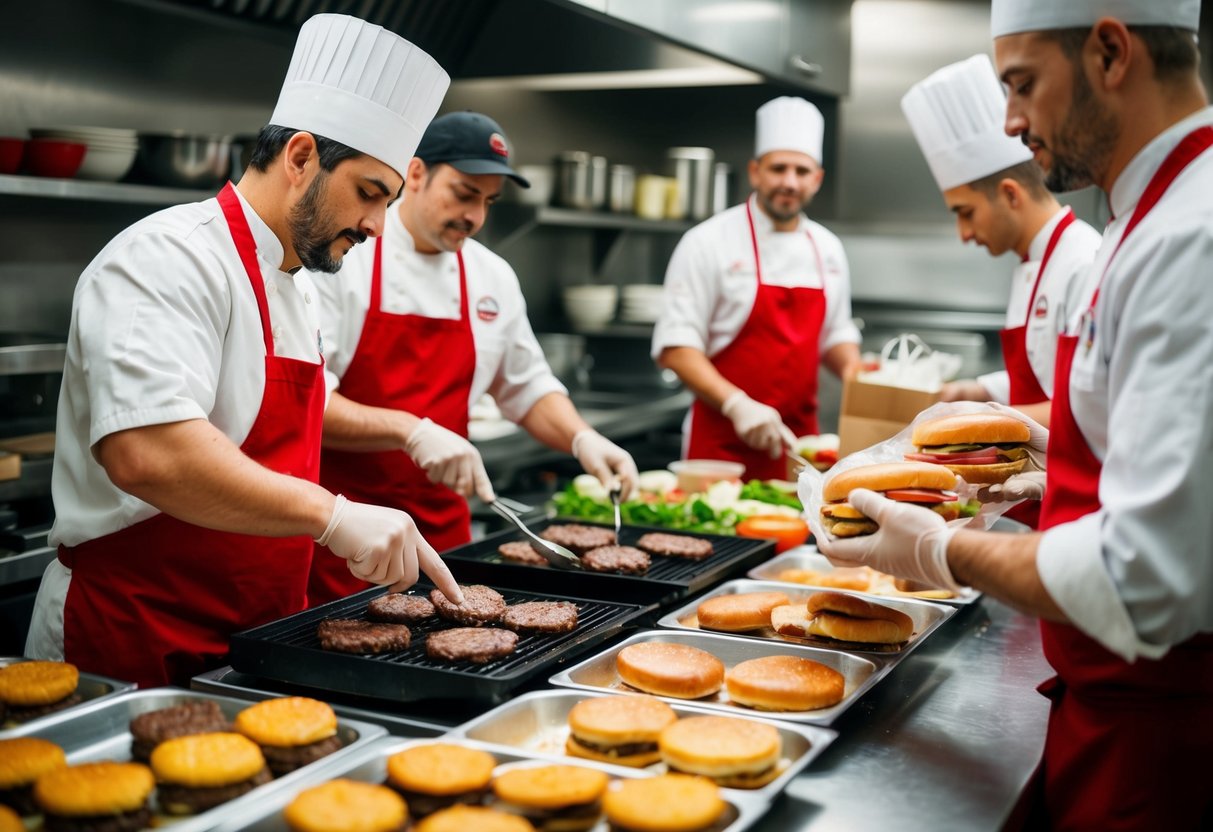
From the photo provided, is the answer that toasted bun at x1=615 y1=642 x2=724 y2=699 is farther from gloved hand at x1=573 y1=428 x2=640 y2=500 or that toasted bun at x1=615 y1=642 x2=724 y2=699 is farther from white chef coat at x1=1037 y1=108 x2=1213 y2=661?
gloved hand at x1=573 y1=428 x2=640 y2=500

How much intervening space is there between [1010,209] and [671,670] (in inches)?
82.6

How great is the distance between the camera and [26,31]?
356 cm

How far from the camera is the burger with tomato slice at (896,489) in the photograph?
2.06 m

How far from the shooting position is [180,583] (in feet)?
7.20

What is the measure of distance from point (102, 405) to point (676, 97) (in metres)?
5.46

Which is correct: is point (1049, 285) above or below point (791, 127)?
below

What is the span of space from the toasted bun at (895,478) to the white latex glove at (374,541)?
2.62 ft

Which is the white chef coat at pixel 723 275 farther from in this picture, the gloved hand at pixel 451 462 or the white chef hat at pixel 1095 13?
the white chef hat at pixel 1095 13

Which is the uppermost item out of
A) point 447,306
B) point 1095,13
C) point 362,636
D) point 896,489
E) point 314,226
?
point 1095,13

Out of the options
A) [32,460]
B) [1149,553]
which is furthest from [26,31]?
[1149,553]

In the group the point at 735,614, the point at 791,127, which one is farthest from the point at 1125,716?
the point at 791,127

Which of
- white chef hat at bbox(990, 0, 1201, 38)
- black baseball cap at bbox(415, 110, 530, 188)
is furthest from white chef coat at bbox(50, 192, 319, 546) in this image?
white chef hat at bbox(990, 0, 1201, 38)

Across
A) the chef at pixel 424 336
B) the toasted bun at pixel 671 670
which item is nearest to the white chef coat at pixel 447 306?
the chef at pixel 424 336

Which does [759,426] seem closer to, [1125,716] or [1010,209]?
[1010,209]
